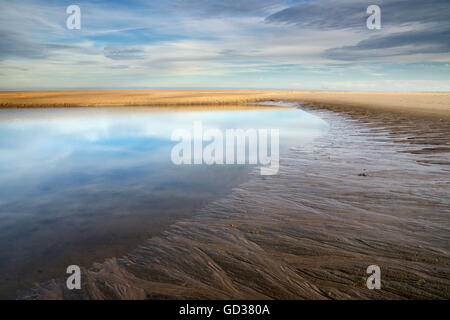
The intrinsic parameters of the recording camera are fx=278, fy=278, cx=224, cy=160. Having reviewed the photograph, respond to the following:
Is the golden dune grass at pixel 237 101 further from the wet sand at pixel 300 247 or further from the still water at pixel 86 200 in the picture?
the still water at pixel 86 200

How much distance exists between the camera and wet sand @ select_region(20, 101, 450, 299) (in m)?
3.06

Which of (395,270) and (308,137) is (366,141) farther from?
(395,270)

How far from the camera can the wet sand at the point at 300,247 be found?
10.0 ft

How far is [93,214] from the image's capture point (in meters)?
5.20

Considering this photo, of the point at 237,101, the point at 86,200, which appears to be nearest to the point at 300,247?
the point at 86,200

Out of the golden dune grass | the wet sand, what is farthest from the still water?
the golden dune grass

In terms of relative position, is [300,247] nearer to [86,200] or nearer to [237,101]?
[86,200]

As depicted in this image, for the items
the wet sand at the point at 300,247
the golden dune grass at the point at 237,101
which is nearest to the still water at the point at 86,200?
the wet sand at the point at 300,247

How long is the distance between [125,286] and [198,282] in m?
0.82

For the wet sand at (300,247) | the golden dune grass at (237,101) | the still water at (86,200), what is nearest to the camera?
the wet sand at (300,247)

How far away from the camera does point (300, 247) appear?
3.84 m

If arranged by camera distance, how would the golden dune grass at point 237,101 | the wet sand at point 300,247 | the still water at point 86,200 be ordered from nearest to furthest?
the wet sand at point 300,247 → the still water at point 86,200 → the golden dune grass at point 237,101

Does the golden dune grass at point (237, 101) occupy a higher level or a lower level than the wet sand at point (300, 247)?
higher
